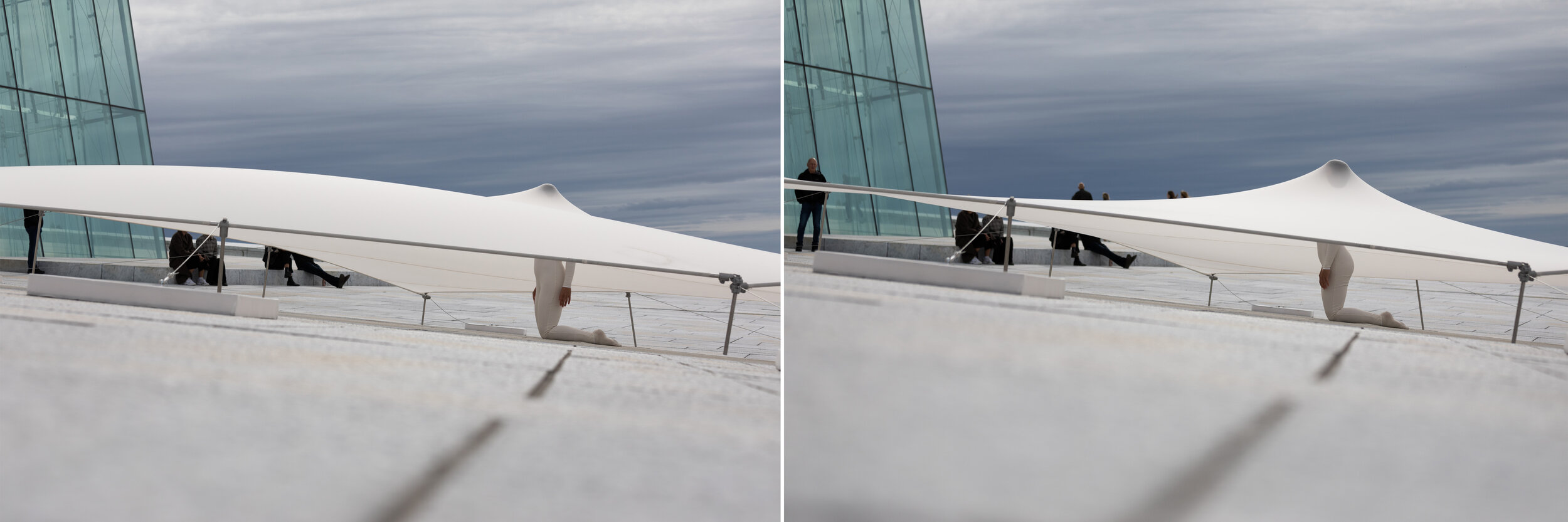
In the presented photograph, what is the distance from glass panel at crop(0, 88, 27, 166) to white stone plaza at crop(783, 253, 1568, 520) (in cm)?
1439

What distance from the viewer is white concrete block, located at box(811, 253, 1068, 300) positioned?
8.95 ft

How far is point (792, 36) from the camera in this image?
34.2 ft

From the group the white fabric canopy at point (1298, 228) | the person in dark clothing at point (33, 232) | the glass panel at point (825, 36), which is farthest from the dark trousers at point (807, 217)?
the glass panel at point (825, 36)

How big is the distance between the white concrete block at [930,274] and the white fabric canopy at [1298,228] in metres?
0.98

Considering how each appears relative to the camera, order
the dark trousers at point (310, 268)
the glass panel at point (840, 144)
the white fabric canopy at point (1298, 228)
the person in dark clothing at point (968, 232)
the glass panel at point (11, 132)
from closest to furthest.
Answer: the white fabric canopy at point (1298, 228) → the person in dark clothing at point (968, 232) → the dark trousers at point (310, 268) → the glass panel at point (840, 144) → the glass panel at point (11, 132)

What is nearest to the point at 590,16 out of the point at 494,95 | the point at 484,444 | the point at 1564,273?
the point at 494,95

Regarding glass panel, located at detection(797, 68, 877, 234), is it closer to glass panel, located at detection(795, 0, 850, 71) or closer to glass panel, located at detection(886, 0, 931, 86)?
glass panel, located at detection(795, 0, 850, 71)

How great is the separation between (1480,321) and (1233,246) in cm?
194

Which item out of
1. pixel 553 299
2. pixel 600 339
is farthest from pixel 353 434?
pixel 553 299

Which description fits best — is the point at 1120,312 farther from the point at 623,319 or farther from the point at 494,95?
the point at 494,95

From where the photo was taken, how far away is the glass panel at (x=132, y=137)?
1369cm

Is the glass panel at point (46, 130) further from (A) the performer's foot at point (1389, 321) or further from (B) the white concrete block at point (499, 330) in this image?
(A) the performer's foot at point (1389, 321)

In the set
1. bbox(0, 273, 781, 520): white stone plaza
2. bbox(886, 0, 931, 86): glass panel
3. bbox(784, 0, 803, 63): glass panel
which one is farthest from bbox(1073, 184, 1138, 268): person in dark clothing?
bbox(0, 273, 781, 520): white stone plaza

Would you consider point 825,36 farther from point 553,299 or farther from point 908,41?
point 553,299
